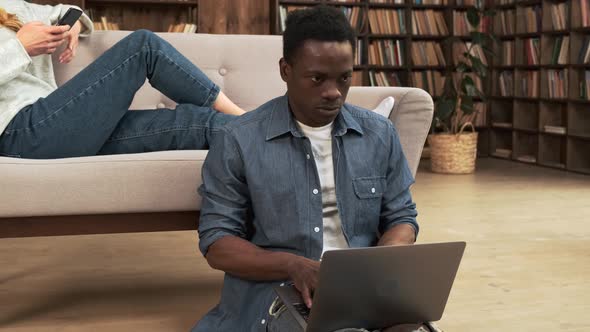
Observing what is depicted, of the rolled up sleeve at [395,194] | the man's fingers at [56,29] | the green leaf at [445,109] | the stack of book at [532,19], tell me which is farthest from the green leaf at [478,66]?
the rolled up sleeve at [395,194]

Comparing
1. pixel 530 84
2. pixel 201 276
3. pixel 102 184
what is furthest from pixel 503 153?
pixel 102 184

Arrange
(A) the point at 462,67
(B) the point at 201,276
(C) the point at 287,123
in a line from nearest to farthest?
(C) the point at 287,123
(B) the point at 201,276
(A) the point at 462,67

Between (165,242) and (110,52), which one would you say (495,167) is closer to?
(165,242)

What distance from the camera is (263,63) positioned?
2635 millimetres

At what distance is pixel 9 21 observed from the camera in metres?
2.12

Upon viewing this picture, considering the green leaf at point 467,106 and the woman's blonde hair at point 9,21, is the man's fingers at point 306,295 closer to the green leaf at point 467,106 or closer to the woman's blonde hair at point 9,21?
the woman's blonde hair at point 9,21

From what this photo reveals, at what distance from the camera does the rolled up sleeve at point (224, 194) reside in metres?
1.46

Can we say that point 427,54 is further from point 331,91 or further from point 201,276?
point 331,91

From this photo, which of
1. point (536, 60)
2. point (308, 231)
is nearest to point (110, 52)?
point (308, 231)

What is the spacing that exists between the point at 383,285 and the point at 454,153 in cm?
452

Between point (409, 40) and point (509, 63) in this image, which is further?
point (509, 63)

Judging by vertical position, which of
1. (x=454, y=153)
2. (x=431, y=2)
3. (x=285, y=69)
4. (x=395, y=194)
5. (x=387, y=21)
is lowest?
(x=454, y=153)

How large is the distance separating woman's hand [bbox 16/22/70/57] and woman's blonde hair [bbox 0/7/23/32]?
11 centimetres

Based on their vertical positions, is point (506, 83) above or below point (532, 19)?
below
